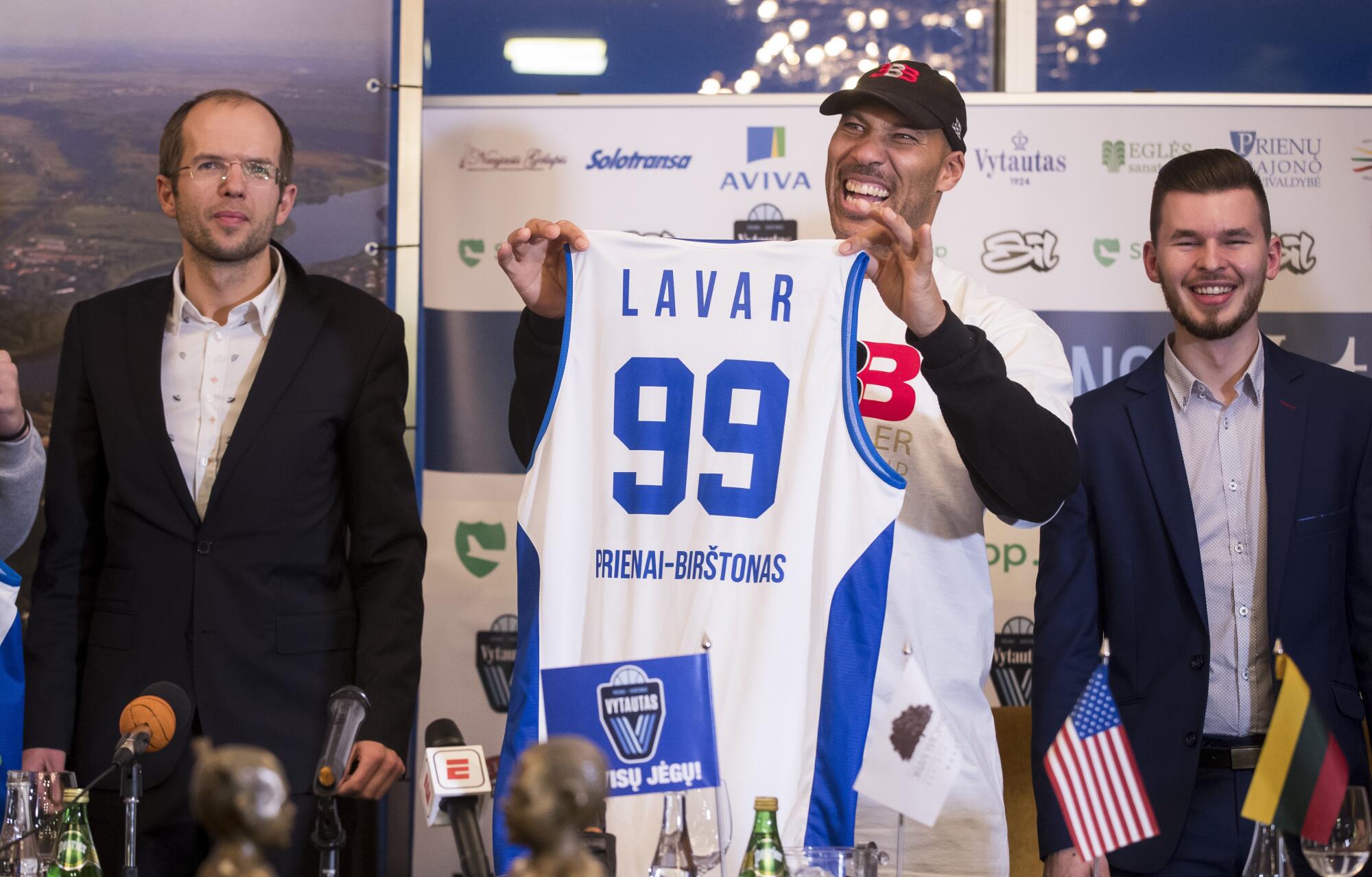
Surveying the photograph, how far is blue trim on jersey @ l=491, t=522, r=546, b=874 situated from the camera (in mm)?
2061

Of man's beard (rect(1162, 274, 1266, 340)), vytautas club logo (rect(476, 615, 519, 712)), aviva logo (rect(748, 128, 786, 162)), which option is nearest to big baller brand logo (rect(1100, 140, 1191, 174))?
aviva logo (rect(748, 128, 786, 162))

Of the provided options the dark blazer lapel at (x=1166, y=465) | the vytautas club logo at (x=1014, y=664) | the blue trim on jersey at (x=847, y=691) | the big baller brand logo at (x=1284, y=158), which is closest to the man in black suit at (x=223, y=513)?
the blue trim on jersey at (x=847, y=691)

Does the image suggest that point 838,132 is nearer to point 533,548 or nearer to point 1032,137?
point 533,548

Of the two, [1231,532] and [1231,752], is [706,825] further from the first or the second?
[1231,532]

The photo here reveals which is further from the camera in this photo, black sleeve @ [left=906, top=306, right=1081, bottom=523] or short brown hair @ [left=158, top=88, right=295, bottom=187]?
short brown hair @ [left=158, top=88, right=295, bottom=187]

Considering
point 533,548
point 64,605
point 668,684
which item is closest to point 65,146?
point 64,605

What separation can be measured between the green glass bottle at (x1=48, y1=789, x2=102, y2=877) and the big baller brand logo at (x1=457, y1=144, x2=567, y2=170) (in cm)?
257

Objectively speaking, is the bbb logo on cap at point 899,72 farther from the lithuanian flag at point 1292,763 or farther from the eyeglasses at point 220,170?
the lithuanian flag at point 1292,763

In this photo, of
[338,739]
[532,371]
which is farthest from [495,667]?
[338,739]

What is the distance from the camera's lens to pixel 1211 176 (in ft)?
8.78

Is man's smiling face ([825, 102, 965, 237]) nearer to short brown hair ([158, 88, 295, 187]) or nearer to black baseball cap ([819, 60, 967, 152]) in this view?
black baseball cap ([819, 60, 967, 152])

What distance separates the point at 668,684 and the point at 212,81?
332 centimetres

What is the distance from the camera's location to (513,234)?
227 cm

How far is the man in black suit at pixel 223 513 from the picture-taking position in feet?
8.58
